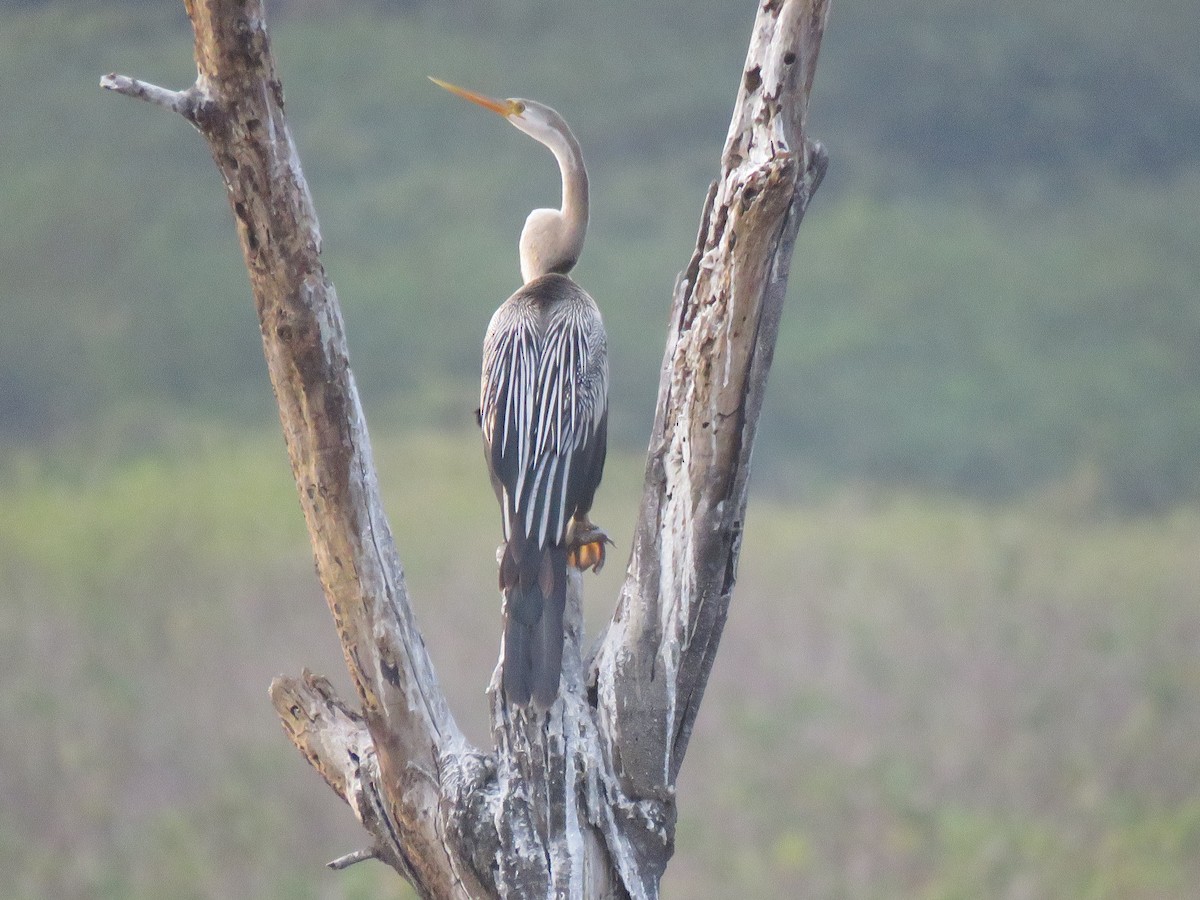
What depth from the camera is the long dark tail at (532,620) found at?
5.60 feet

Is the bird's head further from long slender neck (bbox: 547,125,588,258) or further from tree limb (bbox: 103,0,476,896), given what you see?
tree limb (bbox: 103,0,476,896)

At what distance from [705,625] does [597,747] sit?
0.22m

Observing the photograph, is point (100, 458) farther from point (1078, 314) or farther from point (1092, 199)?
point (1092, 199)

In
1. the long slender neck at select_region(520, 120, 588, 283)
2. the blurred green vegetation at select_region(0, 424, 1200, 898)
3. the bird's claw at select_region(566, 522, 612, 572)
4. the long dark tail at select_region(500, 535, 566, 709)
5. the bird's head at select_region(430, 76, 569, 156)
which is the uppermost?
the bird's head at select_region(430, 76, 569, 156)

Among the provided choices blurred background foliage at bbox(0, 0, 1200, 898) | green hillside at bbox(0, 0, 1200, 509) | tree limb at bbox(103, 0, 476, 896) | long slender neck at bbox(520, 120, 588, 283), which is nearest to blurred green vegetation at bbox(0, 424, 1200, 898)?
blurred background foliage at bbox(0, 0, 1200, 898)

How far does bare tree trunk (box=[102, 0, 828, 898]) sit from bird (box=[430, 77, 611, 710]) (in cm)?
7

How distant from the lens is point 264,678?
5102mm

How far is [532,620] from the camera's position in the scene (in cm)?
173

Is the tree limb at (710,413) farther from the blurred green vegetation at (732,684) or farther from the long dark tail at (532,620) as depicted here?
the blurred green vegetation at (732,684)

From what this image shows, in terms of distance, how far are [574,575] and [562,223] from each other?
1.99 ft

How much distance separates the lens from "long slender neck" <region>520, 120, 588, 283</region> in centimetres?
208

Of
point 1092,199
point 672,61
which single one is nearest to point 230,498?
point 672,61

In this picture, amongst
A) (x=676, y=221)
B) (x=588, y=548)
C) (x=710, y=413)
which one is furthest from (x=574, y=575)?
(x=676, y=221)

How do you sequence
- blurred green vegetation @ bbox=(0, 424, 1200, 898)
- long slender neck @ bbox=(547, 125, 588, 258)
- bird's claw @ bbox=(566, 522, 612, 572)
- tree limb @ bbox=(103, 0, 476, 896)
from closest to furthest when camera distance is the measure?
tree limb @ bbox=(103, 0, 476, 896) → bird's claw @ bbox=(566, 522, 612, 572) → long slender neck @ bbox=(547, 125, 588, 258) → blurred green vegetation @ bbox=(0, 424, 1200, 898)
